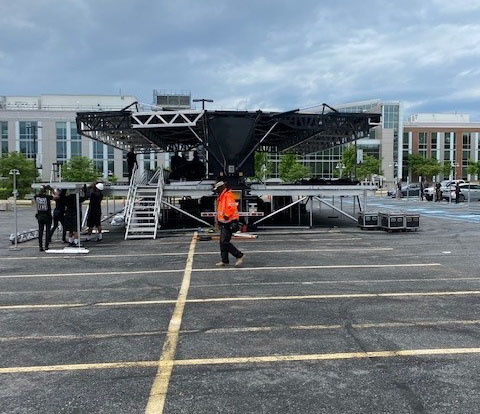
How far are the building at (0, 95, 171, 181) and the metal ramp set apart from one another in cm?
7270

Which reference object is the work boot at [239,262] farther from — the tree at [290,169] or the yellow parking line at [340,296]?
the tree at [290,169]

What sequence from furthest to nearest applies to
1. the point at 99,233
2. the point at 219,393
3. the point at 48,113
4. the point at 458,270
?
the point at 48,113
the point at 99,233
the point at 458,270
the point at 219,393

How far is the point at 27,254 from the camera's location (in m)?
12.6

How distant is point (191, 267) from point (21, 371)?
226 inches

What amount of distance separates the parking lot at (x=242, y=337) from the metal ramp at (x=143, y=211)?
5541mm

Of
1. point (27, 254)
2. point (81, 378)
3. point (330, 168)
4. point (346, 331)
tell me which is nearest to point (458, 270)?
point (346, 331)

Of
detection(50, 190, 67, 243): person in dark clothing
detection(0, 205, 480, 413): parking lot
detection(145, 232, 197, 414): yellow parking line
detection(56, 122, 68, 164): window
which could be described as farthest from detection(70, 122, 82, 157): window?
detection(145, 232, 197, 414): yellow parking line

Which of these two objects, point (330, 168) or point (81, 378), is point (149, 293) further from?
point (330, 168)

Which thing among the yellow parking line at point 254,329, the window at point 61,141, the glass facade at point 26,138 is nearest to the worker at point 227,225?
the yellow parking line at point 254,329

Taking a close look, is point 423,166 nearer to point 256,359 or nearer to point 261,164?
point 261,164

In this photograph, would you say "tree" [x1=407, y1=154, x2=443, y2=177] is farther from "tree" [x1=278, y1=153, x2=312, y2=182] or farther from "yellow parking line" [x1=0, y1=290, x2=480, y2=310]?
"yellow parking line" [x1=0, y1=290, x2=480, y2=310]

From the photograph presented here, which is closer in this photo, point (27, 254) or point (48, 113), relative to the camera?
point (27, 254)

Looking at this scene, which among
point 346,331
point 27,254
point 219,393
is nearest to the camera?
point 219,393

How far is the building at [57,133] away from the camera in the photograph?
91438 millimetres
